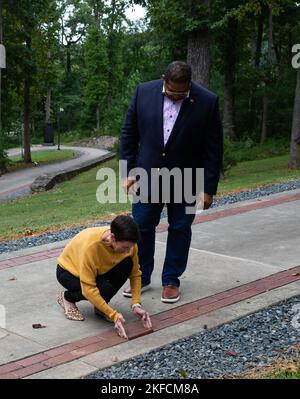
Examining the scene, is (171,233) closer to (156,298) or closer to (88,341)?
(156,298)

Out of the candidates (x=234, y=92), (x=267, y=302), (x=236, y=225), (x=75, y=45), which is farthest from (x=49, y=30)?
(x=267, y=302)

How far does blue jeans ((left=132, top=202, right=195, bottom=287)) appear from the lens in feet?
16.8

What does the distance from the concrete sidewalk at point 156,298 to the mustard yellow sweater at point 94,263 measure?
0.26 meters

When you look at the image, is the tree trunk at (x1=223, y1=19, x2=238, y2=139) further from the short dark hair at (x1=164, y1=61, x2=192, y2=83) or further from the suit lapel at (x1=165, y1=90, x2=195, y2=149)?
the short dark hair at (x1=164, y1=61, x2=192, y2=83)

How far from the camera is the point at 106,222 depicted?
8.65 meters

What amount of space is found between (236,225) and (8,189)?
16717 millimetres

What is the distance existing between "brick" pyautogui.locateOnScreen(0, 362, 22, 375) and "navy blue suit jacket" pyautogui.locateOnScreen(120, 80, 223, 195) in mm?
1848

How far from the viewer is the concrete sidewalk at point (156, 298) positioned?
4156mm

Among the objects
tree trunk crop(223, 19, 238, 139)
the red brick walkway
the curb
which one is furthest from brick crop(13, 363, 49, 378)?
tree trunk crop(223, 19, 238, 139)

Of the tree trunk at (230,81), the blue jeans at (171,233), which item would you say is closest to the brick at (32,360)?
the blue jeans at (171,233)

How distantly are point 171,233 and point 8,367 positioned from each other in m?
1.79

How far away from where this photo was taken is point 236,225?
25.9 feet
